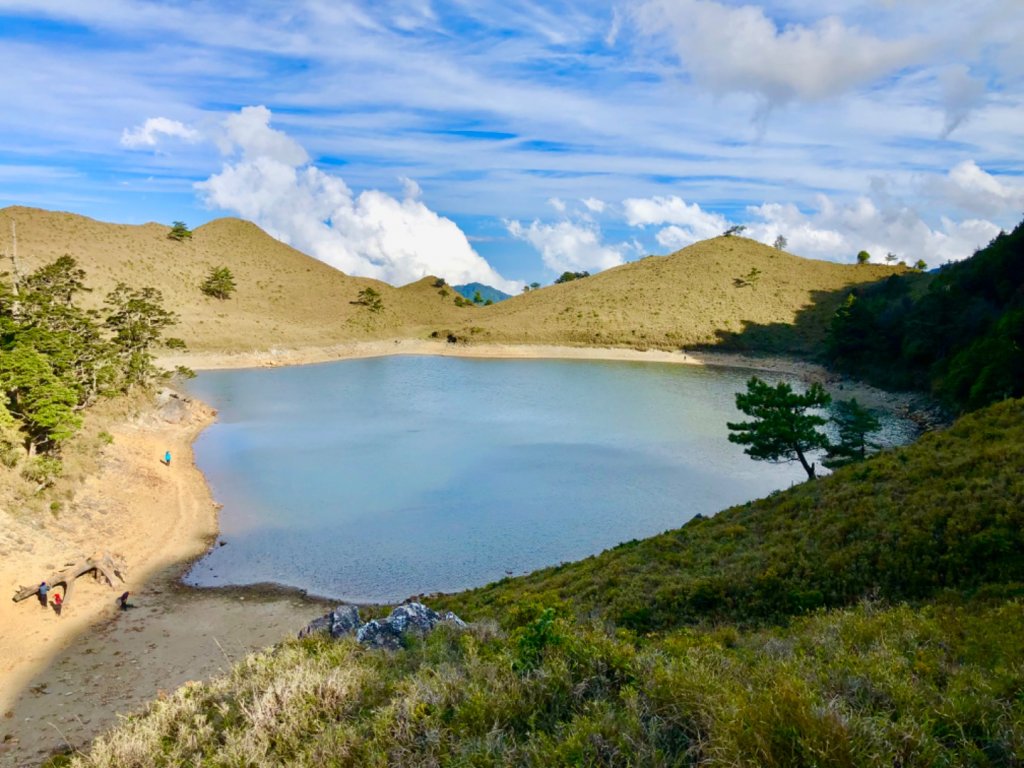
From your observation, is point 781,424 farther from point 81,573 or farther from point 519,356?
point 519,356

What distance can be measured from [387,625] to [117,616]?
48.7 ft

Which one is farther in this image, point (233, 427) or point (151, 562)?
point (233, 427)

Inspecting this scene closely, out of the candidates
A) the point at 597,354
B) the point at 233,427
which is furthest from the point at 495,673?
the point at 597,354

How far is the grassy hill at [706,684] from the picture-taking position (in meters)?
4.89

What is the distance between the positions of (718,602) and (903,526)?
458 cm

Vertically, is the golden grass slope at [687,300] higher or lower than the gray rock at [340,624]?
higher

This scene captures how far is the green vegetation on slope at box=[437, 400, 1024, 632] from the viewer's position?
11.7m

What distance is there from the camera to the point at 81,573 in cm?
2052

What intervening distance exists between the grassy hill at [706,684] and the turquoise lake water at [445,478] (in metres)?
13.2

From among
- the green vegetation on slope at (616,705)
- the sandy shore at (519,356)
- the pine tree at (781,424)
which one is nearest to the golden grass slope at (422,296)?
the sandy shore at (519,356)

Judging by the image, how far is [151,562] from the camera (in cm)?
2352

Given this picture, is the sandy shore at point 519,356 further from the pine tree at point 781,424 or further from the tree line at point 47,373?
the pine tree at point 781,424

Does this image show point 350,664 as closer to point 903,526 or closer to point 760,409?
point 903,526

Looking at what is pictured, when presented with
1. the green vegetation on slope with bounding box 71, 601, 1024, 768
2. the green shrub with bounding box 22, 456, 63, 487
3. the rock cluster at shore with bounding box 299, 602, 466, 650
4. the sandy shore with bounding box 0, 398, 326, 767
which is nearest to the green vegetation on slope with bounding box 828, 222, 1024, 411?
the green vegetation on slope with bounding box 71, 601, 1024, 768
